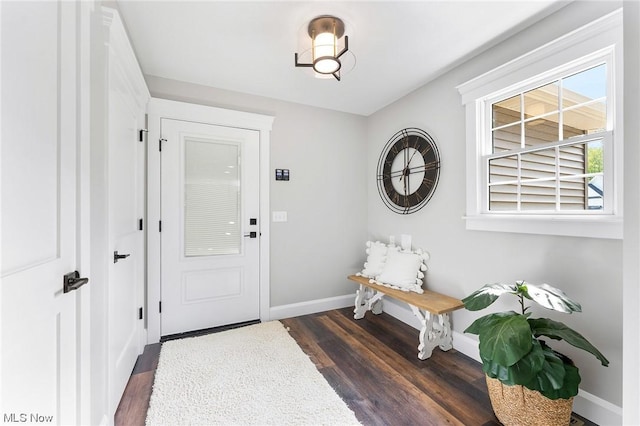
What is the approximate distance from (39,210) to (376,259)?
2.67m

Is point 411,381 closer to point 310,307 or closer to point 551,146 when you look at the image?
point 310,307

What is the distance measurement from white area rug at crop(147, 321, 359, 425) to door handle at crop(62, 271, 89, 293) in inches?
38.5

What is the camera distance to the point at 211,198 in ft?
8.81

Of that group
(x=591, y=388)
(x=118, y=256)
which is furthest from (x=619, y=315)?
(x=118, y=256)

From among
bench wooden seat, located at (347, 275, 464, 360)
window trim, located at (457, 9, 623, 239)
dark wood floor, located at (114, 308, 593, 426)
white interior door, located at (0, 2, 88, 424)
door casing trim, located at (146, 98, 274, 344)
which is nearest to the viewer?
white interior door, located at (0, 2, 88, 424)

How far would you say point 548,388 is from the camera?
1.29m

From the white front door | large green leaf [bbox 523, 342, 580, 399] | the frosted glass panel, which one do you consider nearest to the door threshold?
the white front door

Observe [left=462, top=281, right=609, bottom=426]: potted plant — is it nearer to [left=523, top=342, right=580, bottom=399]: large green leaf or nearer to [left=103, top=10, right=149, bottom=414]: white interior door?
[left=523, top=342, right=580, bottom=399]: large green leaf

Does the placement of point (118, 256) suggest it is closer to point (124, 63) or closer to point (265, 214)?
point (124, 63)

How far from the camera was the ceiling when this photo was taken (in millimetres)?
1647

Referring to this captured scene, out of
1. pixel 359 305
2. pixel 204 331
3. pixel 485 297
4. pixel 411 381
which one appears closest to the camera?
pixel 485 297

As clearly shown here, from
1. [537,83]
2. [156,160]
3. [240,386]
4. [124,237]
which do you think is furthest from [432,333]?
[156,160]

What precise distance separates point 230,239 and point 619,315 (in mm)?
2867

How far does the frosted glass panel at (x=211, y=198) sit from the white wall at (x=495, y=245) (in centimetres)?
169
